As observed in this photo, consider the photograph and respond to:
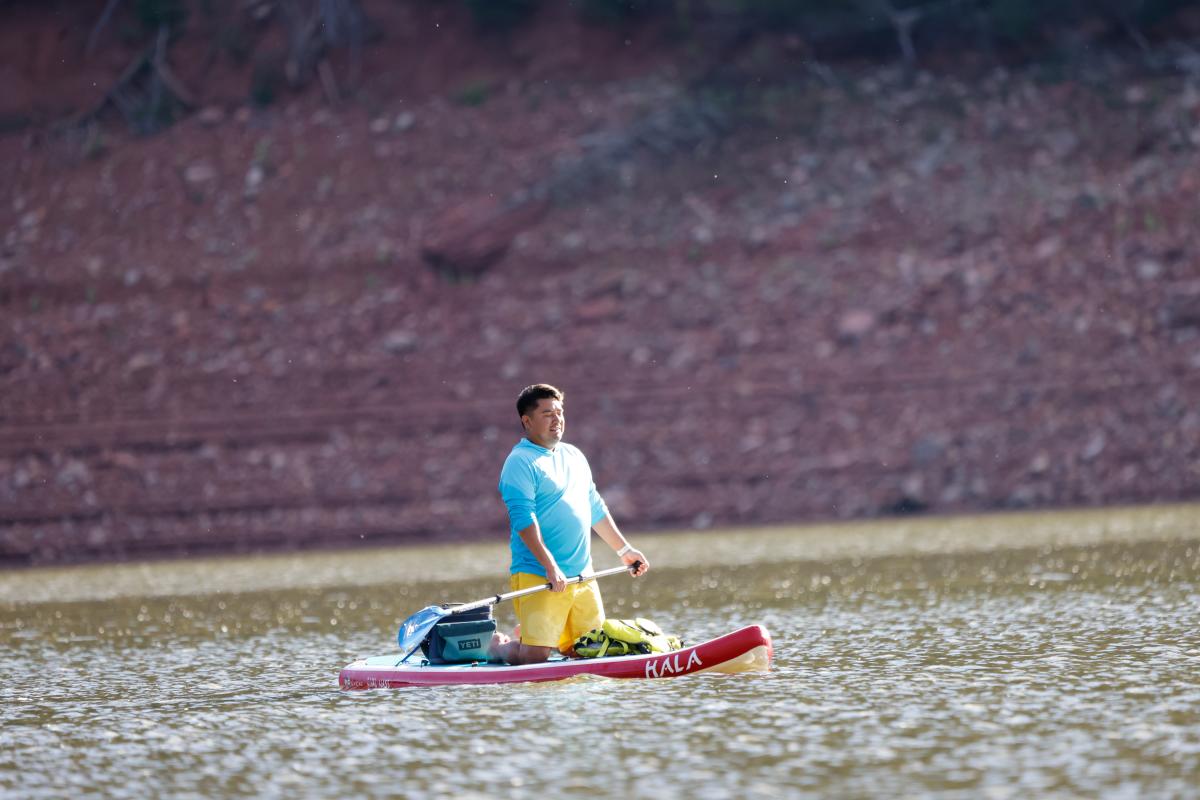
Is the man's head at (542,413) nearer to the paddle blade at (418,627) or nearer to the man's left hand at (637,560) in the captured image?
the man's left hand at (637,560)

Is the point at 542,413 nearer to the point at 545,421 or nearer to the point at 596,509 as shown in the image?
the point at 545,421

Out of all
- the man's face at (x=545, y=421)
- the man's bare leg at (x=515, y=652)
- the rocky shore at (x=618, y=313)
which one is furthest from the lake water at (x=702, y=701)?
the rocky shore at (x=618, y=313)

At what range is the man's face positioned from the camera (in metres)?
10.2

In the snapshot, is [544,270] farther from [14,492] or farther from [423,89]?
[14,492]

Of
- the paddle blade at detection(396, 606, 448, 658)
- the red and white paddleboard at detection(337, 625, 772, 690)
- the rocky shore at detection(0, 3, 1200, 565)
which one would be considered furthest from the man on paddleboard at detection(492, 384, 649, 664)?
the rocky shore at detection(0, 3, 1200, 565)

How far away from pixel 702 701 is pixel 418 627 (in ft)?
7.16

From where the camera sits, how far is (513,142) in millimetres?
37406

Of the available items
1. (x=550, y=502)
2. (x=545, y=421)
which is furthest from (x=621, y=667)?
(x=545, y=421)

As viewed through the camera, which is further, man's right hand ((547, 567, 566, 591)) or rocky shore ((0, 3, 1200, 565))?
rocky shore ((0, 3, 1200, 565))

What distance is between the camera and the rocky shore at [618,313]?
29750 mm

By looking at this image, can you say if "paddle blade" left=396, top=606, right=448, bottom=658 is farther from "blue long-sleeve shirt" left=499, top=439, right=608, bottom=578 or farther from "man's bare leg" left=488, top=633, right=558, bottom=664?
"blue long-sleeve shirt" left=499, top=439, right=608, bottom=578

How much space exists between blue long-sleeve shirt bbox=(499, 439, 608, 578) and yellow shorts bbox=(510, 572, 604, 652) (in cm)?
9

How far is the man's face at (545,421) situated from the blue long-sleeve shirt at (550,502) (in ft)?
0.27

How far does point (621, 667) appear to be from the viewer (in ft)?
33.2
